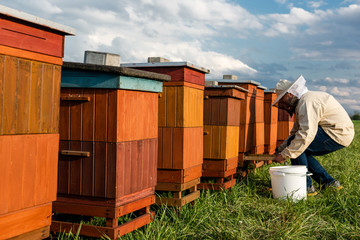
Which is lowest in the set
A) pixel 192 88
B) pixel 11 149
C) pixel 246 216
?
pixel 246 216

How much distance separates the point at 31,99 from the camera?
2.52 meters

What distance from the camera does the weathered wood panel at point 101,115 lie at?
304 centimetres

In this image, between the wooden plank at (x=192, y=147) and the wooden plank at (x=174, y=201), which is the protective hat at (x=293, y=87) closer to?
the wooden plank at (x=192, y=147)

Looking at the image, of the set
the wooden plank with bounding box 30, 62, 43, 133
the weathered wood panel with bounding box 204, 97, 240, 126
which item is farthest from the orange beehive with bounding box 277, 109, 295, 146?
the wooden plank with bounding box 30, 62, 43, 133

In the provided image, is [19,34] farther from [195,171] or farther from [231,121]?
[231,121]

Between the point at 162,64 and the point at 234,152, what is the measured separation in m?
1.84

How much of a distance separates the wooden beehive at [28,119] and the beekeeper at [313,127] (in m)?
3.21

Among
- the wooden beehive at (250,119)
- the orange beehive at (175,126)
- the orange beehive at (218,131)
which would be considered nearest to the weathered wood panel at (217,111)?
the orange beehive at (218,131)

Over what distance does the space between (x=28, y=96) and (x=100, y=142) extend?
74 cm

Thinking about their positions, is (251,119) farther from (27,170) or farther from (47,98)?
(27,170)

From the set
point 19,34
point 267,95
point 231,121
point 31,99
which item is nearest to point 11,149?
point 31,99

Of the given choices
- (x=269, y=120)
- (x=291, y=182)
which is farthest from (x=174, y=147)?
(x=269, y=120)

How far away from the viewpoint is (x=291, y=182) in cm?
481

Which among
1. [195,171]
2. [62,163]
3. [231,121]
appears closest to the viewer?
[62,163]
